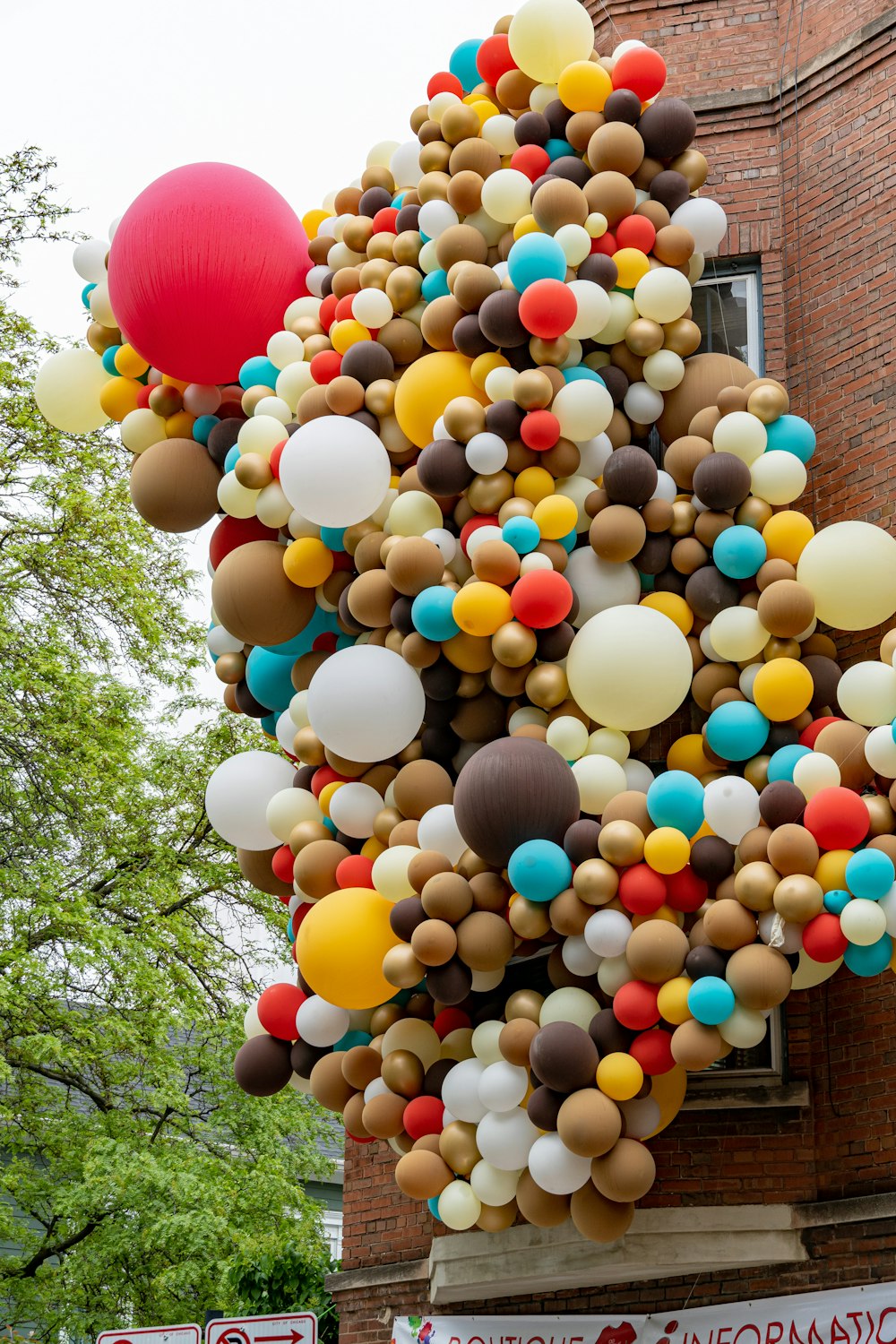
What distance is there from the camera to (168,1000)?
538 inches

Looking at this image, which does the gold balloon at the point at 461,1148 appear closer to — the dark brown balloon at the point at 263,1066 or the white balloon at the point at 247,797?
the dark brown balloon at the point at 263,1066

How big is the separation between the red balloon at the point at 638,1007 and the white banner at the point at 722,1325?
1.93 m

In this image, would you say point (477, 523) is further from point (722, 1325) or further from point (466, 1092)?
point (722, 1325)

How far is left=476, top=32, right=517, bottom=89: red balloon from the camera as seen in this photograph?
8.24m

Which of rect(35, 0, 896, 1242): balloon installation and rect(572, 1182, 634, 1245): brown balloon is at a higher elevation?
rect(35, 0, 896, 1242): balloon installation

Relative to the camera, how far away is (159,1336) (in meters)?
6.37

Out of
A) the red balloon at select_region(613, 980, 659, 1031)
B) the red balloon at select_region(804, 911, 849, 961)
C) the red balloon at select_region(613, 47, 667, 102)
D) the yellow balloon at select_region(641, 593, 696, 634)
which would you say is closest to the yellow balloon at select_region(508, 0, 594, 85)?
the red balloon at select_region(613, 47, 667, 102)

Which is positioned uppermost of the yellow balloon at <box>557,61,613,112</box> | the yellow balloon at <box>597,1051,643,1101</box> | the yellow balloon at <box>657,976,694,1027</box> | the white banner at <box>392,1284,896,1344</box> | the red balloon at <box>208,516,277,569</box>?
the yellow balloon at <box>557,61,613,112</box>

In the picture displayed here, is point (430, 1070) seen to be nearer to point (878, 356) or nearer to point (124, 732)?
point (878, 356)

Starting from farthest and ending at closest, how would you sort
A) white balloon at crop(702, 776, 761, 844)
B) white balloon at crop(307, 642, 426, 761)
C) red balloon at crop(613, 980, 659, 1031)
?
white balloon at crop(307, 642, 426, 761), white balloon at crop(702, 776, 761, 844), red balloon at crop(613, 980, 659, 1031)

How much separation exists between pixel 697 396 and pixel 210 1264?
31.4 feet

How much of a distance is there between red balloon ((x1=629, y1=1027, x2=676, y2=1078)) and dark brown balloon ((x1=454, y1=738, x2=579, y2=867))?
878 mm

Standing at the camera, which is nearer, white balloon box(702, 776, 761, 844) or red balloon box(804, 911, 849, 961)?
Answer: red balloon box(804, 911, 849, 961)

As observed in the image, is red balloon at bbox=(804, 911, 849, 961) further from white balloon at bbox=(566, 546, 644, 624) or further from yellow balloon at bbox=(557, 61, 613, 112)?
yellow balloon at bbox=(557, 61, 613, 112)
